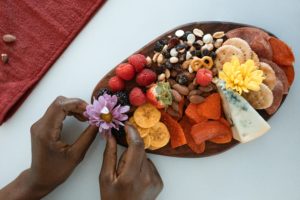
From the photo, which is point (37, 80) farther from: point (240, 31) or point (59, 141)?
point (240, 31)

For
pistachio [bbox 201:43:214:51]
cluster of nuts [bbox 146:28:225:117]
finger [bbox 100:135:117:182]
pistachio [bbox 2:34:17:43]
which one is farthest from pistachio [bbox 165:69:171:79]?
pistachio [bbox 2:34:17:43]

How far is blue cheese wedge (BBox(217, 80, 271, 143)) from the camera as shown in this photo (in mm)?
964

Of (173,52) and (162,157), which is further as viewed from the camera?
(162,157)

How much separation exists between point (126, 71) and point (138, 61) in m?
0.04

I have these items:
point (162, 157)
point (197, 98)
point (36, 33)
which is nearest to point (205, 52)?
point (197, 98)

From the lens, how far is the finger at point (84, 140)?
1032 mm

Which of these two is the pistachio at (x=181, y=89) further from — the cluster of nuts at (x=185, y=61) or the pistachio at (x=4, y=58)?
the pistachio at (x=4, y=58)

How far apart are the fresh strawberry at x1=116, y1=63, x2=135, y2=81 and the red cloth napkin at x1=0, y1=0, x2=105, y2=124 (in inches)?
7.3

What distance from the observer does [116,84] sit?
1.02 m

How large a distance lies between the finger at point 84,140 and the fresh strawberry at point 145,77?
6.8 inches

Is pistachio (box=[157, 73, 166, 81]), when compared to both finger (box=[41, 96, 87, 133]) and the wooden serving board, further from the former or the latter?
finger (box=[41, 96, 87, 133])

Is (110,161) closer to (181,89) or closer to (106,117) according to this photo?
(106,117)

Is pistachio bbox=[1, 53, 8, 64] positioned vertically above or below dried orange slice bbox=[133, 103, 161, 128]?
above

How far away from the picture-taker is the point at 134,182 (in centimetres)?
99
